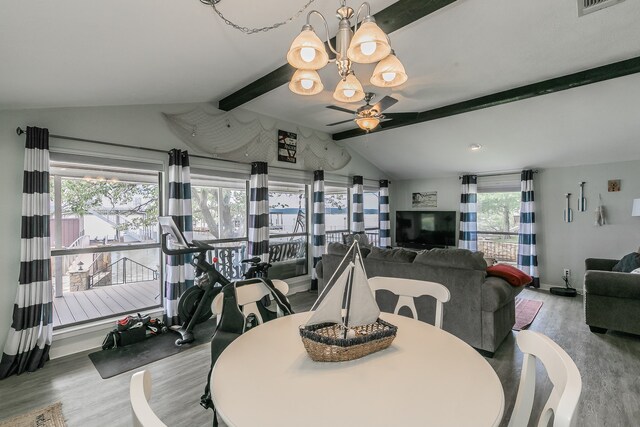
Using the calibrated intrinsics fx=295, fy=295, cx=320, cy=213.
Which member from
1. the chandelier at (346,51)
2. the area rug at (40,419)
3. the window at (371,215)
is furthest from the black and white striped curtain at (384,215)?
the area rug at (40,419)

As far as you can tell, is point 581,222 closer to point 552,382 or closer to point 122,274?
point 552,382

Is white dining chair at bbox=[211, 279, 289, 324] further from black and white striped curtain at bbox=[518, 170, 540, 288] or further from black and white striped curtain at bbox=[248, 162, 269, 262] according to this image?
black and white striped curtain at bbox=[518, 170, 540, 288]

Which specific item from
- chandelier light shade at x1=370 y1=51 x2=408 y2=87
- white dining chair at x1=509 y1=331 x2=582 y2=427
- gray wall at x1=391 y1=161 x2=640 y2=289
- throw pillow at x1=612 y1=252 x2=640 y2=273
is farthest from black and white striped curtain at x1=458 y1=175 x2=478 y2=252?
white dining chair at x1=509 y1=331 x2=582 y2=427

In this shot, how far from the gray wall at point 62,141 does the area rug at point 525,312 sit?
15.4ft

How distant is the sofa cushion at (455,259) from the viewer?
2914 mm

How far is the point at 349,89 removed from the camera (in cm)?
205

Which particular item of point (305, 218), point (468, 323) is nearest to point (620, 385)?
point (468, 323)

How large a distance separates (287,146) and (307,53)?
360 cm

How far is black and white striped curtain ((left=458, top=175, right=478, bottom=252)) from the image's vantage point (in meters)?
6.23

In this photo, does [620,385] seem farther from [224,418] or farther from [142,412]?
[142,412]

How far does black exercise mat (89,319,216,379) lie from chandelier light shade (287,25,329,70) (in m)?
2.94

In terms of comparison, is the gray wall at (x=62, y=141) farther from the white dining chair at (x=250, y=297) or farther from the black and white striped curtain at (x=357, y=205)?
the black and white striped curtain at (x=357, y=205)

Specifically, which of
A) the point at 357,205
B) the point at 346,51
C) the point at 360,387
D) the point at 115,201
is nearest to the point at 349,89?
the point at 346,51

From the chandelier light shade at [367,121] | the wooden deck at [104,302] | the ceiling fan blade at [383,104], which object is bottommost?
the wooden deck at [104,302]
